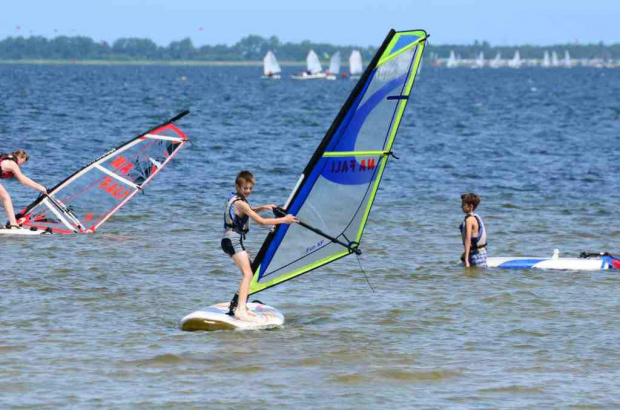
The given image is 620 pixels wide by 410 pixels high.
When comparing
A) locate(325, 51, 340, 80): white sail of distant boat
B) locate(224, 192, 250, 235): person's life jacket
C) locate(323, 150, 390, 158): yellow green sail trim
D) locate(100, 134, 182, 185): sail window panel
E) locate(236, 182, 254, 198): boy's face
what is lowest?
locate(325, 51, 340, 80): white sail of distant boat

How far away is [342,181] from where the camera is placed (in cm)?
1112

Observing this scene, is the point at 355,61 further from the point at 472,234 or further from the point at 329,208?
the point at 329,208

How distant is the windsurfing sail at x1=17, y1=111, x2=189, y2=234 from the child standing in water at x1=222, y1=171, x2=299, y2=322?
719 cm

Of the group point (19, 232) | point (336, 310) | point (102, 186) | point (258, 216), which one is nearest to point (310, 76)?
point (102, 186)

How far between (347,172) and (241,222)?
1248mm

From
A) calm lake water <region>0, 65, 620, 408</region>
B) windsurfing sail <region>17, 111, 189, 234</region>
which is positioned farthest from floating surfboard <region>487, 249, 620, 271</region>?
windsurfing sail <region>17, 111, 189, 234</region>

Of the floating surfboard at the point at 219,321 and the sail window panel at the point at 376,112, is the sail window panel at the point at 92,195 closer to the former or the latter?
the floating surfboard at the point at 219,321

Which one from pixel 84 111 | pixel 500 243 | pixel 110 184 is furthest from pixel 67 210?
pixel 84 111

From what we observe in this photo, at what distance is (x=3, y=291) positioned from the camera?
1279 centimetres

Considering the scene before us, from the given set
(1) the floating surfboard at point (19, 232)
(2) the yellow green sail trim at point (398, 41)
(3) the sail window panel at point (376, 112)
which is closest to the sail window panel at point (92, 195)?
(1) the floating surfboard at point (19, 232)

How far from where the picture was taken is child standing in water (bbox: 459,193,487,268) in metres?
14.5

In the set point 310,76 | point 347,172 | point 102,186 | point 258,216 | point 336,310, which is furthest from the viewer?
point 310,76

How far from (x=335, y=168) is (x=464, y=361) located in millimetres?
2401

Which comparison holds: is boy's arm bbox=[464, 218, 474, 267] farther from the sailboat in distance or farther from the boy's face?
the boy's face
